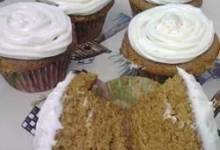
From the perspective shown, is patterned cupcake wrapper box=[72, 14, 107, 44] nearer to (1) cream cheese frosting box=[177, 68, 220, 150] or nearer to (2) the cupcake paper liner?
(2) the cupcake paper liner

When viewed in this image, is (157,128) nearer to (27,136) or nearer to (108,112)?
(108,112)

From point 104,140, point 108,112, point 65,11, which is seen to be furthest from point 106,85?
point 65,11

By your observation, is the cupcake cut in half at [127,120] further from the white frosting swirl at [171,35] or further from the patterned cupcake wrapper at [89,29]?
the patterned cupcake wrapper at [89,29]

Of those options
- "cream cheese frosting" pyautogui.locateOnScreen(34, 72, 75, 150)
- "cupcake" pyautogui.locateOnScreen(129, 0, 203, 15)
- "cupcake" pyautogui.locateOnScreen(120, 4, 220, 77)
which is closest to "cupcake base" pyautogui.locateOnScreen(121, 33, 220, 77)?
"cupcake" pyautogui.locateOnScreen(120, 4, 220, 77)

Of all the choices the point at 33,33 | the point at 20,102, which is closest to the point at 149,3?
the point at 33,33

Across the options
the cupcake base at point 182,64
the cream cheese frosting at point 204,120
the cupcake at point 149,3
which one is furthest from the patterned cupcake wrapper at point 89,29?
the cream cheese frosting at point 204,120

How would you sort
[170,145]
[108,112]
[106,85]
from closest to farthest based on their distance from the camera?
1. [170,145]
2. [108,112]
3. [106,85]

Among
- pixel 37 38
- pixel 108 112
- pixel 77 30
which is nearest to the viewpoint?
pixel 108 112
